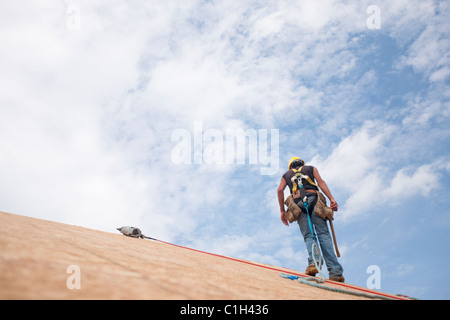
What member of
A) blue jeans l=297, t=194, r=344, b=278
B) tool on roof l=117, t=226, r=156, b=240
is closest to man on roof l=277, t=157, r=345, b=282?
blue jeans l=297, t=194, r=344, b=278

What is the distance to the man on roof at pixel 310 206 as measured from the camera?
4262 millimetres

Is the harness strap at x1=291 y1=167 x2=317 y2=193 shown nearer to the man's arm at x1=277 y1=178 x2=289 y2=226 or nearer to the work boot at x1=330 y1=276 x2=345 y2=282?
the man's arm at x1=277 y1=178 x2=289 y2=226

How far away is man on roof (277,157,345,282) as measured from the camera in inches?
168

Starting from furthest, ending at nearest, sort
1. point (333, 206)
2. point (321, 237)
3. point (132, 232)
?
1. point (132, 232)
2. point (333, 206)
3. point (321, 237)

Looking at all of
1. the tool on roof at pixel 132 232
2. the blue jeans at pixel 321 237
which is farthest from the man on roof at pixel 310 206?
the tool on roof at pixel 132 232

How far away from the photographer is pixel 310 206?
4.66m

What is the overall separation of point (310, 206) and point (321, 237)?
17.8 inches

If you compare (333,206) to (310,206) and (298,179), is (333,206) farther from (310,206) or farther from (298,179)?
(298,179)

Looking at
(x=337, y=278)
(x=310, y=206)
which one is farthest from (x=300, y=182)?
(x=337, y=278)

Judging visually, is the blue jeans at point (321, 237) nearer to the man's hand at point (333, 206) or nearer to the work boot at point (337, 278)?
the work boot at point (337, 278)
